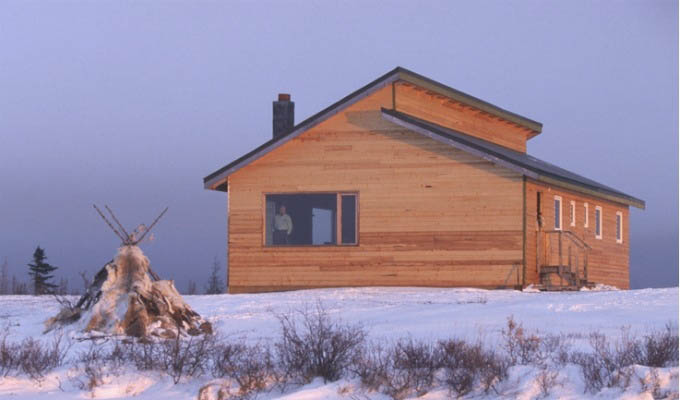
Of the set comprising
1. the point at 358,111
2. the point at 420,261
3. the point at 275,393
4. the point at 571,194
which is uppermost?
the point at 358,111

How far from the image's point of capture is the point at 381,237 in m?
27.0

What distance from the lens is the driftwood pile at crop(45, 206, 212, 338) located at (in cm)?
1738

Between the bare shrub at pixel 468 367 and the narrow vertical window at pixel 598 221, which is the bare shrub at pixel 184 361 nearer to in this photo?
the bare shrub at pixel 468 367

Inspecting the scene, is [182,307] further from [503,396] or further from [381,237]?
[381,237]

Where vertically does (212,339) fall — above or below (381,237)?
below

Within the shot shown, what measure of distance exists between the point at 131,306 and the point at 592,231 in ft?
59.7

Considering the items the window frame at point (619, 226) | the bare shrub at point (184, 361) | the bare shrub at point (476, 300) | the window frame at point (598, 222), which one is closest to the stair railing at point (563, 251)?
the window frame at point (598, 222)

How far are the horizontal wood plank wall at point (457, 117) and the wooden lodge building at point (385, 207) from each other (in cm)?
14

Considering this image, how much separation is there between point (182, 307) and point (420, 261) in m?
9.65

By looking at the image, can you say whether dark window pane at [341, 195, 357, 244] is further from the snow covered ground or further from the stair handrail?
the stair handrail

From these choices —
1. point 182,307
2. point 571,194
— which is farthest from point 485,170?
point 182,307

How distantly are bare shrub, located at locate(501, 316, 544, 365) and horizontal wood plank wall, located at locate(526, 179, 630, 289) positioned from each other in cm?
1187

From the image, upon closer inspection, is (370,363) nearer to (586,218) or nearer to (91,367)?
(91,367)

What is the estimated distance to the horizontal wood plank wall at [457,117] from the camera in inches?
1128
